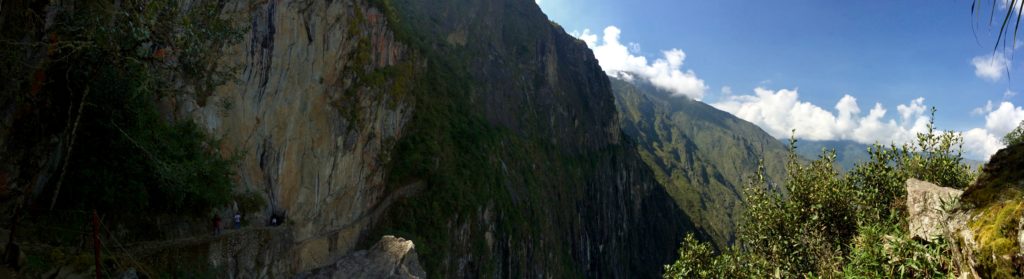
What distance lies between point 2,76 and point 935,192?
833 inches

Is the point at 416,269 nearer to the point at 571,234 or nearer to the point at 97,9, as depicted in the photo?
the point at 97,9

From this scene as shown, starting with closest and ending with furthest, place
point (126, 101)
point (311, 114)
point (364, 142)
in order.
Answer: point (126, 101) < point (311, 114) < point (364, 142)

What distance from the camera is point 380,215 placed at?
46.1m

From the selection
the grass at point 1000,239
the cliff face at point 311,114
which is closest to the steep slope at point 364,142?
the cliff face at point 311,114

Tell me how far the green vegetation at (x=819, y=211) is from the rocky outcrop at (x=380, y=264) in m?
10.6

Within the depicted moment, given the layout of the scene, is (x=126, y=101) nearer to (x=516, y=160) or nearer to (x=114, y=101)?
(x=114, y=101)

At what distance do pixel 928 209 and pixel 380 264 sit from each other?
1800 cm

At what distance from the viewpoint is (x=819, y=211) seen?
49.3 ft

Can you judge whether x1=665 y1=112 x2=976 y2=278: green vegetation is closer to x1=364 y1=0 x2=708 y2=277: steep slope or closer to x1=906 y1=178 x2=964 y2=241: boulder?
x1=906 y1=178 x2=964 y2=241: boulder

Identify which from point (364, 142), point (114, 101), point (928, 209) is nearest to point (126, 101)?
point (114, 101)

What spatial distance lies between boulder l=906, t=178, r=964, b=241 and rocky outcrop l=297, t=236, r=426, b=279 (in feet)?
52.6

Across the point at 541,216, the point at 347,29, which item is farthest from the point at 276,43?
the point at 541,216

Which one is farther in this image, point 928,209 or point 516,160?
point 516,160

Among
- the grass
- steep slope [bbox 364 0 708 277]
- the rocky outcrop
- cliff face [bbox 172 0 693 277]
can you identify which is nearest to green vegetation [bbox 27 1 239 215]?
cliff face [bbox 172 0 693 277]
